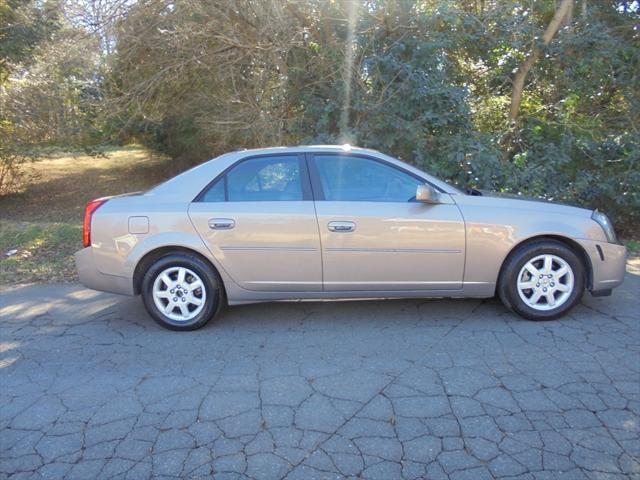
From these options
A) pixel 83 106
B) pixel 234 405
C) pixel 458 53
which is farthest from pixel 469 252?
pixel 83 106

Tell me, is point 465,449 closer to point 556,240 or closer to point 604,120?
point 556,240

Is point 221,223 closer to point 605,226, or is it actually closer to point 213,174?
point 213,174

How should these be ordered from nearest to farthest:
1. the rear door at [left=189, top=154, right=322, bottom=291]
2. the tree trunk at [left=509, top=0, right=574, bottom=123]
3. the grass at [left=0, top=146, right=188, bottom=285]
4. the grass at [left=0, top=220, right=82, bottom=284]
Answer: the rear door at [left=189, top=154, right=322, bottom=291] < the grass at [left=0, top=220, right=82, bottom=284] < the grass at [left=0, top=146, right=188, bottom=285] < the tree trunk at [left=509, top=0, right=574, bottom=123]

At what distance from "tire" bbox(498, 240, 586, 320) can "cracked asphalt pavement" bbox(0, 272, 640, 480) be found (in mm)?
148

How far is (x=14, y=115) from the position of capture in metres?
10.4

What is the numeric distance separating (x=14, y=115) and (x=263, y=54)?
544 cm

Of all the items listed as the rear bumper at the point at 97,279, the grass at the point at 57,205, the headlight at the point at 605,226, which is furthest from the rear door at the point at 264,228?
the grass at the point at 57,205

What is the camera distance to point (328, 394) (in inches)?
135

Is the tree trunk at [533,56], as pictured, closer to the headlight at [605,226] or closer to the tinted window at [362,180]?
the headlight at [605,226]

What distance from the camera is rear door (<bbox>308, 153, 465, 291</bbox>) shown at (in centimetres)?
445

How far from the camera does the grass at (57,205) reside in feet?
22.7

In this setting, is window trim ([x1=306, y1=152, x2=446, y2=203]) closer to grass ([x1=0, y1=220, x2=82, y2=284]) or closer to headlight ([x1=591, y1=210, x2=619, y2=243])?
headlight ([x1=591, y1=210, x2=619, y2=243])

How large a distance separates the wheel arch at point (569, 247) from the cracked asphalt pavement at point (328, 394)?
40 centimetres

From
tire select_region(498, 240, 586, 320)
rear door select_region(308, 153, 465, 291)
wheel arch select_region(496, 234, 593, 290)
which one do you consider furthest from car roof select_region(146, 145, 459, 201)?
tire select_region(498, 240, 586, 320)
